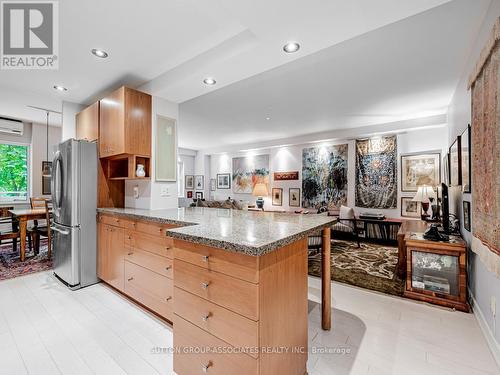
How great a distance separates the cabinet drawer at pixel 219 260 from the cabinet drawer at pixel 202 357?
0.37m

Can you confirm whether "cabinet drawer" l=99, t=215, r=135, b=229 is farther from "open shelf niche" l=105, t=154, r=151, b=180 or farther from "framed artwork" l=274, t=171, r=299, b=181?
"framed artwork" l=274, t=171, r=299, b=181

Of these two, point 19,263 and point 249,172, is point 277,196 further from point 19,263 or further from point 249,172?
point 19,263

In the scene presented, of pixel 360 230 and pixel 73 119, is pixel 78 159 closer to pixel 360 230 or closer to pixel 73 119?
pixel 73 119

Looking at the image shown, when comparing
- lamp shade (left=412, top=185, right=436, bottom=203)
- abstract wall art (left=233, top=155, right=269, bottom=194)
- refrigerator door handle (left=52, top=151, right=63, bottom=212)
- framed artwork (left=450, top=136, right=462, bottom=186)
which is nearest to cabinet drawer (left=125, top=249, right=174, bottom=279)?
refrigerator door handle (left=52, top=151, right=63, bottom=212)

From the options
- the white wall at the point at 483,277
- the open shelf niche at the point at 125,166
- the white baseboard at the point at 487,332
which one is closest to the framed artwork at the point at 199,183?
the open shelf niche at the point at 125,166

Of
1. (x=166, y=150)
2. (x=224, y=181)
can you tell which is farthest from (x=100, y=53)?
(x=224, y=181)

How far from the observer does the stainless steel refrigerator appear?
277cm

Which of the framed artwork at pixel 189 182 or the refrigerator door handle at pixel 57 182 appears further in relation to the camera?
the framed artwork at pixel 189 182

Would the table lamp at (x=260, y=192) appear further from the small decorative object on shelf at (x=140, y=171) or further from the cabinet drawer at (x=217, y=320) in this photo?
the cabinet drawer at (x=217, y=320)

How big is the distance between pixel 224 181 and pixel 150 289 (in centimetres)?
623

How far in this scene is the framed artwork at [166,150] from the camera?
303 centimetres

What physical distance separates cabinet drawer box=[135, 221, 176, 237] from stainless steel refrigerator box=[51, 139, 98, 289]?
38.9 inches

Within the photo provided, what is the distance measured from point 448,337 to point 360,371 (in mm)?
948

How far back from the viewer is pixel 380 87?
130 inches
